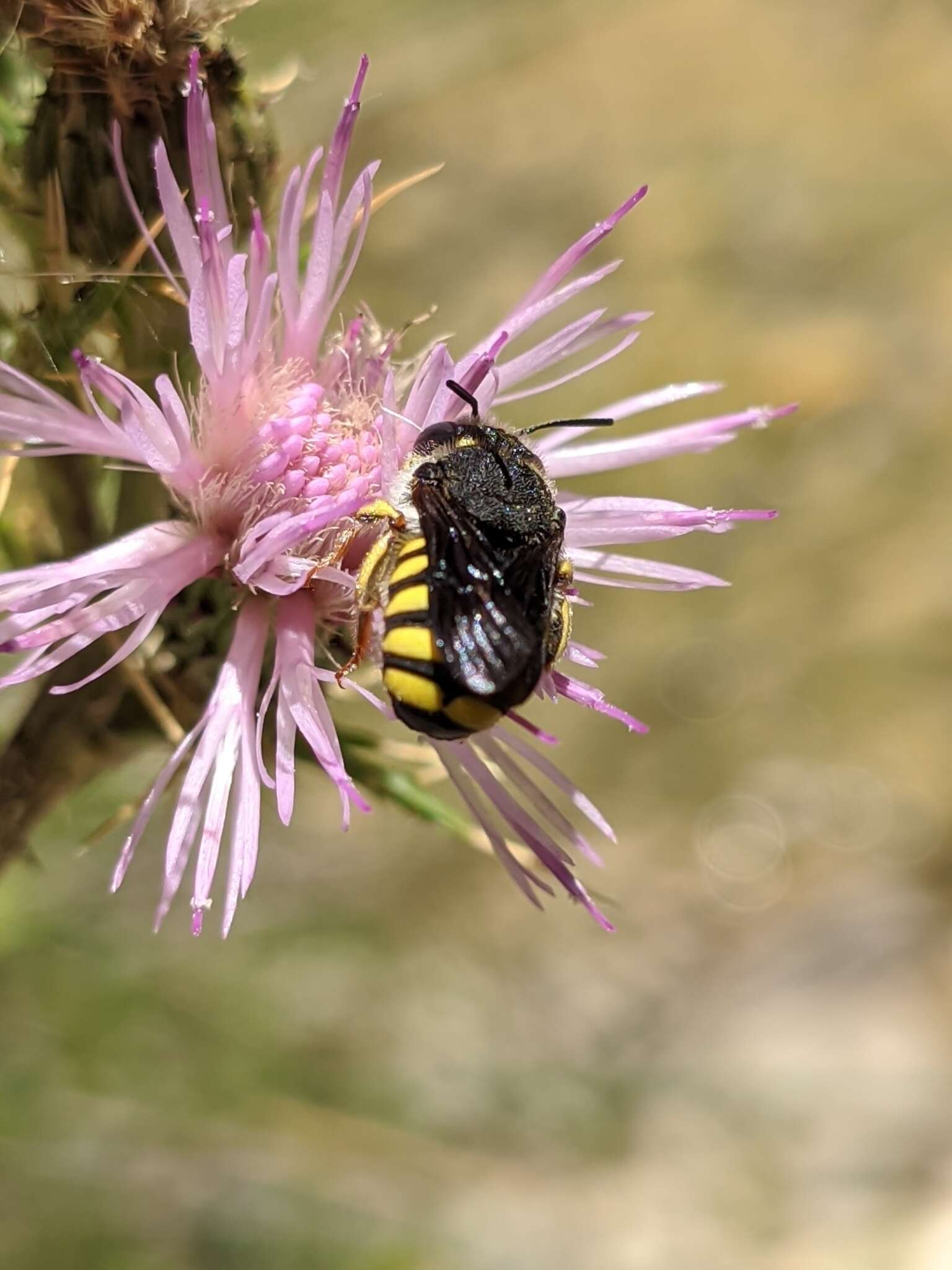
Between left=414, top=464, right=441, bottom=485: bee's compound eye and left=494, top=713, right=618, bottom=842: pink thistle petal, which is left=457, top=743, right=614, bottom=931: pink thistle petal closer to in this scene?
left=494, top=713, right=618, bottom=842: pink thistle petal

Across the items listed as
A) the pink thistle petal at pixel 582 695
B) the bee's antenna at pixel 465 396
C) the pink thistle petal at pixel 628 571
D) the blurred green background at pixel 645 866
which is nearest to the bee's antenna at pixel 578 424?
the bee's antenna at pixel 465 396

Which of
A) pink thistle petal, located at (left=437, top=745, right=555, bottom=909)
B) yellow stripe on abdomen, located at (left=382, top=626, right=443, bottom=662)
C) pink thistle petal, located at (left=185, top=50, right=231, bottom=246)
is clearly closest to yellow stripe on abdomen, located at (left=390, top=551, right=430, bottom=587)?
yellow stripe on abdomen, located at (left=382, top=626, right=443, bottom=662)

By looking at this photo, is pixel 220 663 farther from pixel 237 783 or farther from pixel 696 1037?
pixel 696 1037

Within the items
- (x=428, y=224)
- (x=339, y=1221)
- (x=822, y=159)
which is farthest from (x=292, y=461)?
(x=822, y=159)

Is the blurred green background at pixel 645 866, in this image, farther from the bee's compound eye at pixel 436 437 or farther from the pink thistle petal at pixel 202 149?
the pink thistle petal at pixel 202 149

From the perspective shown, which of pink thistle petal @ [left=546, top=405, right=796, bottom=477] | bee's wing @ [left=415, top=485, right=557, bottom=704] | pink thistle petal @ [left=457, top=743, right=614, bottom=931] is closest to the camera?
bee's wing @ [left=415, top=485, right=557, bottom=704]

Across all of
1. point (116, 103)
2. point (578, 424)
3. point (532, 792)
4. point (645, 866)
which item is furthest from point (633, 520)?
point (645, 866)

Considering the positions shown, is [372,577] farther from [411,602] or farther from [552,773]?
[552,773]
